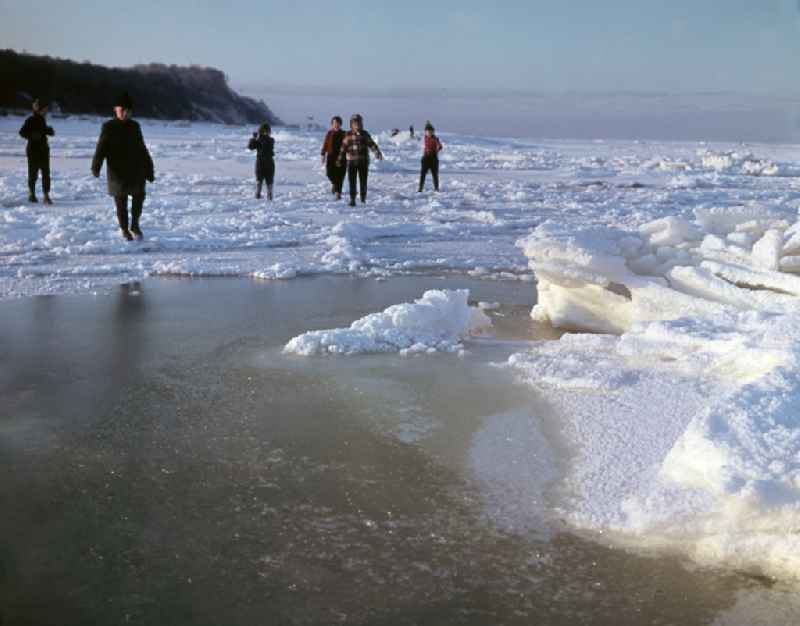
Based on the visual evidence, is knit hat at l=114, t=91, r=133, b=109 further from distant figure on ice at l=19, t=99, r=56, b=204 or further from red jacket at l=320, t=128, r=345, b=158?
red jacket at l=320, t=128, r=345, b=158

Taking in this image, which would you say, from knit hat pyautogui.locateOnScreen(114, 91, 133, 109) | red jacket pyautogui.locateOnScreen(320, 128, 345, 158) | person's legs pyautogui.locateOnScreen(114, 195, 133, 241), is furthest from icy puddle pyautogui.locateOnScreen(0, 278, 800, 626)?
red jacket pyautogui.locateOnScreen(320, 128, 345, 158)

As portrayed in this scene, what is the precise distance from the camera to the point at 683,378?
15.6ft

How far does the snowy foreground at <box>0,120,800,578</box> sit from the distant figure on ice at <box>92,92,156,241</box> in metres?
0.61

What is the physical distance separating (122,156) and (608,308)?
638cm

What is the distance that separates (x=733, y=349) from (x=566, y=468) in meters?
1.59

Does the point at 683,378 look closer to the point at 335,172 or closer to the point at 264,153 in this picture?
the point at 264,153

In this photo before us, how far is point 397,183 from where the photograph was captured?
2136 cm

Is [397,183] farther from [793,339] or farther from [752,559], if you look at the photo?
[752,559]

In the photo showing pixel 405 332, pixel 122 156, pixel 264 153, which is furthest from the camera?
pixel 264 153

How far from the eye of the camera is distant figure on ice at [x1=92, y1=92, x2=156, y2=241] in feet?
34.0

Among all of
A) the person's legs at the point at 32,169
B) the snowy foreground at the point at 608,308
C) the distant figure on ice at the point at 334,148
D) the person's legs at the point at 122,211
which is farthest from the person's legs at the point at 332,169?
the person's legs at the point at 122,211

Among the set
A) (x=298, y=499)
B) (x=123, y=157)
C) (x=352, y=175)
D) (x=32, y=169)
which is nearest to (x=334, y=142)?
(x=352, y=175)

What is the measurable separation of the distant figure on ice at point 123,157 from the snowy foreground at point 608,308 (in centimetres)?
61

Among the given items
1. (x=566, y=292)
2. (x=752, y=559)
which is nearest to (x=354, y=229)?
(x=566, y=292)
